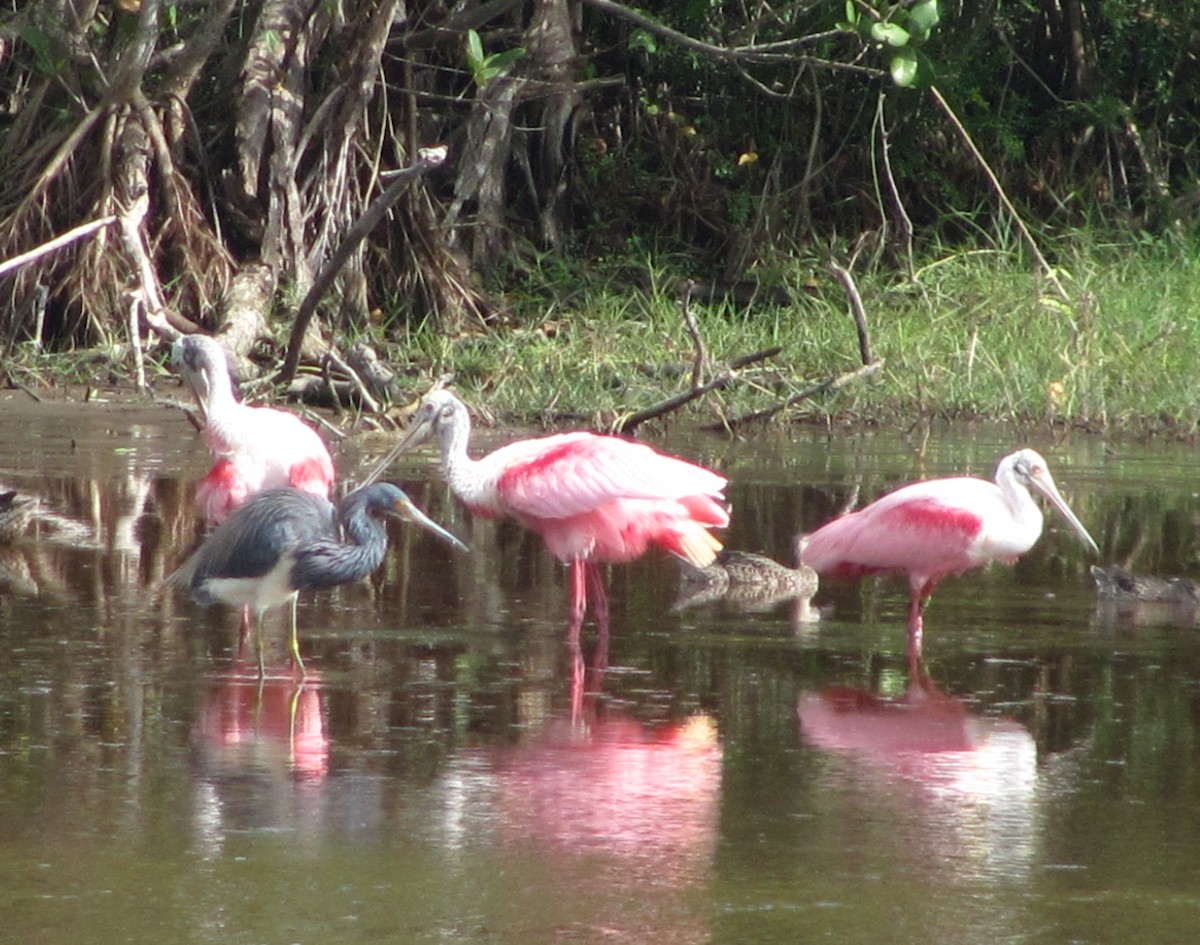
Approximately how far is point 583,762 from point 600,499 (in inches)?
101

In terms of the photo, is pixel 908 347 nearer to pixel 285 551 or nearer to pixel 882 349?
pixel 882 349

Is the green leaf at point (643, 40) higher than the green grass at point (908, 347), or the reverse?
the green leaf at point (643, 40)

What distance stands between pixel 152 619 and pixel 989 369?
8075 mm

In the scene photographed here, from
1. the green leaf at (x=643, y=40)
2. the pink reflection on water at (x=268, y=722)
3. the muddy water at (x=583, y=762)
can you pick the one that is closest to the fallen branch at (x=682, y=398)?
the muddy water at (x=583, y=762)

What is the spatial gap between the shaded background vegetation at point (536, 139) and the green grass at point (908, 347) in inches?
22.5

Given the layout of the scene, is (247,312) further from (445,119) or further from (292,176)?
(445,119)

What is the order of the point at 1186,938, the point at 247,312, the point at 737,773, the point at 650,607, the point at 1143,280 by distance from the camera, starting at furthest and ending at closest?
the point at 1143,280 → the point at 247,312 → the point at 650,607 → the point at 737,773 → the point at 1186,938

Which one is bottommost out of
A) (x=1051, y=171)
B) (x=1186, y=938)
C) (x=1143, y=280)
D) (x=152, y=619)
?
(x=1186, y=938)

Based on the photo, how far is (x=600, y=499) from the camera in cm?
773

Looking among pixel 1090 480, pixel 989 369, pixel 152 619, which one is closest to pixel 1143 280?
pixel 989 369

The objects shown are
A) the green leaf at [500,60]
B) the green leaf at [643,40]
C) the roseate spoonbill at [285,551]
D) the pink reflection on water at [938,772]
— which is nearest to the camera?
the pink reflection on water at [938,772]

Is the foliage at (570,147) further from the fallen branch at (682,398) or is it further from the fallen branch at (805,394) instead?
the fallen branch at (682,398)

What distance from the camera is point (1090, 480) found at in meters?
11.3

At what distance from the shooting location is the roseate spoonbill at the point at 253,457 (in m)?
8.28
